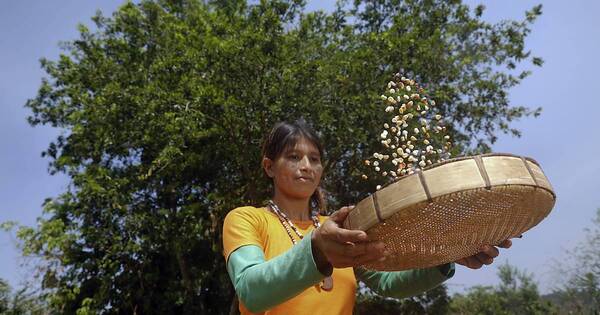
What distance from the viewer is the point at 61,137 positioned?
10641 mm

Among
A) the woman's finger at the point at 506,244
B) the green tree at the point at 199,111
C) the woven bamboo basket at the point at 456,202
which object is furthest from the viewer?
the green tree at the point at 199,111

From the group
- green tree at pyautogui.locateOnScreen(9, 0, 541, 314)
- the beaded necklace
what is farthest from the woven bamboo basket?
green tree at pyautogui.locateOnScreen(9, 0, 541, 314)

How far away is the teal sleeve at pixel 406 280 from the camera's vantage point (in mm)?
1405

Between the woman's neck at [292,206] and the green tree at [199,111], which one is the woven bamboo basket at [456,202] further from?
the green tree at [199,111]

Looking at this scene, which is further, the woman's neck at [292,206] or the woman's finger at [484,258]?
the woman's neck at [292,206]

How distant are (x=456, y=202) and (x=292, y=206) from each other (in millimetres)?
714

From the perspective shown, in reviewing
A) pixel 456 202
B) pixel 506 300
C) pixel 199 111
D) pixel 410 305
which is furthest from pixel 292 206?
pixel 506 300

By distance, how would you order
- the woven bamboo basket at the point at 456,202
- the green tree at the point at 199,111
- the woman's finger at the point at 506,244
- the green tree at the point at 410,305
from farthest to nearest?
the green tree at the point at 410,305 < the green tree at the point at 199,111 < the woman's finger at the point at 506,244 < the woven bamboo basket at the point at 456,202

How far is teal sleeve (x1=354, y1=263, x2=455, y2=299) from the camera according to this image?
1.41 metres

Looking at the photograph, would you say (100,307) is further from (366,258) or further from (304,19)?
(366,258)

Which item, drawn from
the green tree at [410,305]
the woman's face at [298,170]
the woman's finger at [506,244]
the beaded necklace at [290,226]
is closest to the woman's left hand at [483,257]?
the woman's finger at [506,244]

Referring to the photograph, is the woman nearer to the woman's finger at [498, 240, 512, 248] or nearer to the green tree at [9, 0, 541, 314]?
Result: the woman's finger at [498, 240, 512, 248]

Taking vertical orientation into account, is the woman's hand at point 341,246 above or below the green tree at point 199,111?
below

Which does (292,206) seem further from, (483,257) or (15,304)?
(15,304)
